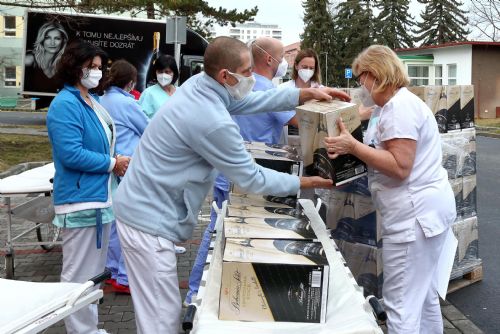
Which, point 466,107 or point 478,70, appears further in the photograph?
point 478,70

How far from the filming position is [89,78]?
12.3 feet

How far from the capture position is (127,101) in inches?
193

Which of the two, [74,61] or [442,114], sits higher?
[74,61]

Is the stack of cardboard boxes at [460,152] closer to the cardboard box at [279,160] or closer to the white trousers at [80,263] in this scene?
the cardboard box at [279,160]

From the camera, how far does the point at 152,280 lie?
9.36 feet

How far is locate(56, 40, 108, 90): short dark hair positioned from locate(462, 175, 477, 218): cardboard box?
3242 millimetres

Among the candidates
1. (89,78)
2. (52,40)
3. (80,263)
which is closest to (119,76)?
(89,78)

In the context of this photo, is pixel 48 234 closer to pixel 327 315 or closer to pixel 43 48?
pixel 327 315

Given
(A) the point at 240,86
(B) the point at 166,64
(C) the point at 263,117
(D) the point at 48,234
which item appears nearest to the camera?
(A) the point at 240,86

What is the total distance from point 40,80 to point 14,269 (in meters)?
12.8

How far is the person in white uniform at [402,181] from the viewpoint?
9.66ft

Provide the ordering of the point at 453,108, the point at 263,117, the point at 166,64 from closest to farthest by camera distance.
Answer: the point at 263,117, the point at 453,108, the point at 166,64

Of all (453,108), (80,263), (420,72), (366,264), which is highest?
(420,72)

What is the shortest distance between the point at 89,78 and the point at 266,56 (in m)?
1.32
